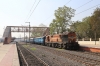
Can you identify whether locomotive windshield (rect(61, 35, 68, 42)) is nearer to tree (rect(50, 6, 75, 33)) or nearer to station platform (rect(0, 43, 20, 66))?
station platform (rect(0, 43, 20, 66))

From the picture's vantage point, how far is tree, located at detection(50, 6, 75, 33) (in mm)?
73875

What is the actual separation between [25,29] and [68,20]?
54.6 metres

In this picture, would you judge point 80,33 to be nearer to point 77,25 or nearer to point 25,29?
point 77,25

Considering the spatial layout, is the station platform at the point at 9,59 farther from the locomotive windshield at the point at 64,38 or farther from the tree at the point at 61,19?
the tree at the point at 61,19

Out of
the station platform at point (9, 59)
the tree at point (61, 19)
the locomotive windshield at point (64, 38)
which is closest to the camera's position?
the station platform at point (9, 59)

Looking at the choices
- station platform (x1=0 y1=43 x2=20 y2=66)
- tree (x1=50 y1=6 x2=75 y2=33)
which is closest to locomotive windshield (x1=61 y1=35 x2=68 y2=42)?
station platform (x1=0 y1=43 x2=20 y2=66)

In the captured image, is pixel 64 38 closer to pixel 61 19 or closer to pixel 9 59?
pixel 9 59

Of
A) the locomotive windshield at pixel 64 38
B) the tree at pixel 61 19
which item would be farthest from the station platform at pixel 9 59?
the tree at pixel 61 19

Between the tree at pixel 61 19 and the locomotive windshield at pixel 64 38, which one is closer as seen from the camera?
the locomotive windshield at pixel 64 38

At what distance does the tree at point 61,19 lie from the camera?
73.9 m

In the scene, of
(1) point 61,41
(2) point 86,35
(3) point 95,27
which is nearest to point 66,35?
(1) point 61,41

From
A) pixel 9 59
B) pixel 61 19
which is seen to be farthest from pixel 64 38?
pixel 61 19

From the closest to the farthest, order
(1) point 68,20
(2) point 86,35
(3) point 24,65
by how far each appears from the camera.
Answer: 1. (3) point 24,65
2. (1) point 68,20
3. (2) point 86,35

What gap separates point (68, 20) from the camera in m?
75.1
